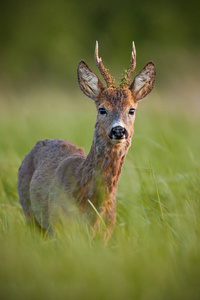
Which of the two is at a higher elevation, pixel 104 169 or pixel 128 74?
pixel 128 74

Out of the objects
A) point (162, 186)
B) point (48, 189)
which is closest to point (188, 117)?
point (162, 186)

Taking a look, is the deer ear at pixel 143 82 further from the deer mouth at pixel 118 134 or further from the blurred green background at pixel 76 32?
the blurred green background at pixel 76 32

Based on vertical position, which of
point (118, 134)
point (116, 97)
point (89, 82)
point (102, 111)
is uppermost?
point (89, 82)

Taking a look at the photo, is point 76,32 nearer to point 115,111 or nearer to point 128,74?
point 128,74

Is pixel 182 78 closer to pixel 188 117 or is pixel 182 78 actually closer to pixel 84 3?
pixel 188 117

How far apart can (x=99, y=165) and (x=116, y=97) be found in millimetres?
562

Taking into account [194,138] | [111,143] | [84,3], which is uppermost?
[84,3]

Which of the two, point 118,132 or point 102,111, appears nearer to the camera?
point 118,132

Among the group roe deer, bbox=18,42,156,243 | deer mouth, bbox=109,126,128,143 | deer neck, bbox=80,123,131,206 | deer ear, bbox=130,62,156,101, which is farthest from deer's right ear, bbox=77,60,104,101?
deer mouth, bbox=109,126,128,143

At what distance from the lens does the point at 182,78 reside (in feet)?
27.5

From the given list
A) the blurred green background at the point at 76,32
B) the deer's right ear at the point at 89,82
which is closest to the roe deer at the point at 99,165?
the deer's right ear at the point at 89,82

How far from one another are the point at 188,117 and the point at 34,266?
6.03 meters

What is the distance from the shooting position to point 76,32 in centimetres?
2239

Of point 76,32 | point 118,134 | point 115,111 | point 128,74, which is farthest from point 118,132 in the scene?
point 76,32
